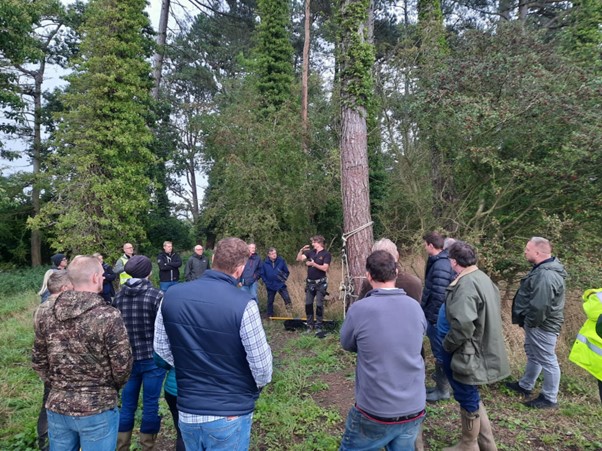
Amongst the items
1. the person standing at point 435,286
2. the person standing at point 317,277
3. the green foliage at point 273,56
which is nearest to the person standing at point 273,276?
the person standing at point 317,277

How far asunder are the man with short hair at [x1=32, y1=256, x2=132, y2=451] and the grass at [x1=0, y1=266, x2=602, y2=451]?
4.27ft

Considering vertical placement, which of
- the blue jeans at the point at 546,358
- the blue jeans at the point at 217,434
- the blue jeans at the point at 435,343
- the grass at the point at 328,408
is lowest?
the grass at the point at 328,408

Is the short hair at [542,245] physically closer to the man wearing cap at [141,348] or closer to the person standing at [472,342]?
the person standing at [472,342]

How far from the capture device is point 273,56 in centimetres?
1627

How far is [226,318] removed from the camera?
196 centimetres

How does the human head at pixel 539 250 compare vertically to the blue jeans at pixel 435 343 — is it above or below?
above

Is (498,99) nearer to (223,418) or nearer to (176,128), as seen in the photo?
(223,418)

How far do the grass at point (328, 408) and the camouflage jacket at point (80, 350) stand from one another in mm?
1475

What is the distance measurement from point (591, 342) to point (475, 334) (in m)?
0.94

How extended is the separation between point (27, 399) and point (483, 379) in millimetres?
4797

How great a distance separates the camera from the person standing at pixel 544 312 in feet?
12.3

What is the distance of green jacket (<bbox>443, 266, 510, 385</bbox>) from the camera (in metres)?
2.82

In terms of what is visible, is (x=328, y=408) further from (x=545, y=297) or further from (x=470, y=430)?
(x=545, y=297)

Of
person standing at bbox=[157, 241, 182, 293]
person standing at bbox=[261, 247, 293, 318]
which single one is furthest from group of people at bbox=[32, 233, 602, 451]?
person standing at bbox=[157, 241, 182, 293]
